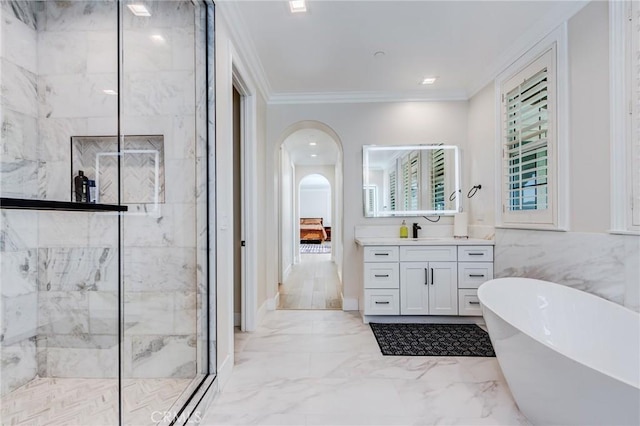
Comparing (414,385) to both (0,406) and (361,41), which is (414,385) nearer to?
(0,406)

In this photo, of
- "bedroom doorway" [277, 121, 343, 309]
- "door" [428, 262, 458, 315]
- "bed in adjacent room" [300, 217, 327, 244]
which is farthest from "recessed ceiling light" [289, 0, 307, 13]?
"bed in adjacent room" [300, 217, 327, 244]

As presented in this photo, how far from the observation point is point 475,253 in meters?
3.16

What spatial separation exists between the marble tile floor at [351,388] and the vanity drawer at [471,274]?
0.90 m

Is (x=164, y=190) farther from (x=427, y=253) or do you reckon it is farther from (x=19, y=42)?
(x=427, y=253)

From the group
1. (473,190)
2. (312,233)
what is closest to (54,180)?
(473,190)

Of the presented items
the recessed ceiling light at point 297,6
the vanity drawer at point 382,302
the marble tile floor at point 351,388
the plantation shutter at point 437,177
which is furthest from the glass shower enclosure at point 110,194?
the plantation shutter at point 437,177

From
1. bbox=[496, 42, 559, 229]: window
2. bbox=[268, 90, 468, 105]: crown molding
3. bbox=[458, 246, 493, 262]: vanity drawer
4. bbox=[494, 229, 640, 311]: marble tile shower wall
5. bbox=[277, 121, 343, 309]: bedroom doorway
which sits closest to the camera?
bbox=[494, 229, 640, 311]: marble tile shower wall

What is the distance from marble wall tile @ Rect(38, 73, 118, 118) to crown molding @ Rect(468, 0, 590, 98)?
3096 mm

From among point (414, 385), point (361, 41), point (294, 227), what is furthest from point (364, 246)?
point (294, 227)

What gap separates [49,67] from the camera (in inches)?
78.7

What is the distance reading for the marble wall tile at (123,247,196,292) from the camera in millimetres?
1974

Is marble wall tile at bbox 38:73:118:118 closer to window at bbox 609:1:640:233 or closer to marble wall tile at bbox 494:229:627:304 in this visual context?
window at bbox 609:1:640:233

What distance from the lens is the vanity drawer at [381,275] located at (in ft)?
10.5

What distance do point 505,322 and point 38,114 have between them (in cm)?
301
